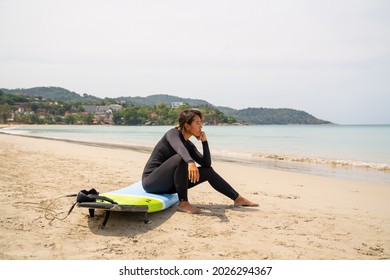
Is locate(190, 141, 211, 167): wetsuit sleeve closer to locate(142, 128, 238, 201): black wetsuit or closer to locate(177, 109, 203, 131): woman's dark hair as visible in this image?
locate(142, 128, 238, 201): black wetsuit

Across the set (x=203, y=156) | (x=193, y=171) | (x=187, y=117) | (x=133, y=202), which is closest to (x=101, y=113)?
(x=203, y=156)

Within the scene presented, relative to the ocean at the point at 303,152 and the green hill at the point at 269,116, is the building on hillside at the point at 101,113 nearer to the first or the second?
the green hill at the point at 269,116

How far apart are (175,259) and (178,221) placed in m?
1.18

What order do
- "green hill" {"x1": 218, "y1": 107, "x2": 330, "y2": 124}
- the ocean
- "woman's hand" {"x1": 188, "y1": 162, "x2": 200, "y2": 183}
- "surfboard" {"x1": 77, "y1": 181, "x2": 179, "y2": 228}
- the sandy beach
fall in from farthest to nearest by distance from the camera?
"green hill" {"x1": 218, "y1": 107, "x2": 330, "y2": 124} < the ocean < "woman's hand" {"x1": 188, "y1": 162, "x2": 200, "y2": 183} < "surfboard" {"x1": 77, "y1": 181, "x2": 179, "y2": 228} < the sandy beach

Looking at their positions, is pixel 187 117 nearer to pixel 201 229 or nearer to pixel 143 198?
pixel 143 198

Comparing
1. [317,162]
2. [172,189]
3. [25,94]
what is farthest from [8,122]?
[172,189]

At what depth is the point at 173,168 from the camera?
487cm

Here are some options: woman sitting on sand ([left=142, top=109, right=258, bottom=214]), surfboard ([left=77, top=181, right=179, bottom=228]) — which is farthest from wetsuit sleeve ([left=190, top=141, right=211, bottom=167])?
surfboard ([left=77, top=181, right=179, bottom=228])

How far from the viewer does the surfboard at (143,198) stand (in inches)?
178

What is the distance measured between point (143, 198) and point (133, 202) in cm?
26

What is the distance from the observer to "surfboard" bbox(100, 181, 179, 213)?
453 cm

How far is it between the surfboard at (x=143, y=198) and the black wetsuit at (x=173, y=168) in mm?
130

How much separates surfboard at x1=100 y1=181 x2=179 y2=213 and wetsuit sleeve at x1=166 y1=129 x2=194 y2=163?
2.40 feet

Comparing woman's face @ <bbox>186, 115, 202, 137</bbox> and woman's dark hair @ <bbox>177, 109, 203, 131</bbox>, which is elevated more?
woman's dark hair @ <bbox>177, 109, 203, 131</bbox>
